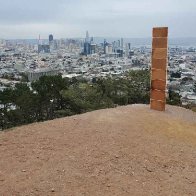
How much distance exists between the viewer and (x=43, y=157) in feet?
19.0

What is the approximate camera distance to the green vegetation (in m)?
15.7

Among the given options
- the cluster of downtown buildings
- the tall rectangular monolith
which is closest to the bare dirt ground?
the tall rectangular monolith

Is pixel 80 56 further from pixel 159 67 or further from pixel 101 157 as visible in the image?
pixel 101 157

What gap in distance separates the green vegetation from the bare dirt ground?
7.64 meters

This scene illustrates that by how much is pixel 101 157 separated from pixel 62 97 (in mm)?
10591

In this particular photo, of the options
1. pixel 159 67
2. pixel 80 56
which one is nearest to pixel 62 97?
pixel 159 67

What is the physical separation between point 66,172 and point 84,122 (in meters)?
2.24

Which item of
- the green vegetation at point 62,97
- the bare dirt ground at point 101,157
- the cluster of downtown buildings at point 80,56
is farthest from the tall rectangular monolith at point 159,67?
the cluster of downtown buildings at point 80,56

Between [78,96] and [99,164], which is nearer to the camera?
[99,164]

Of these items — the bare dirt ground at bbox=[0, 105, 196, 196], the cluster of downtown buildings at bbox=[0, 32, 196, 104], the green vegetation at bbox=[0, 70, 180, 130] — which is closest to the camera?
the bare dirt ground at bbox=[0, 105, 196, 196]

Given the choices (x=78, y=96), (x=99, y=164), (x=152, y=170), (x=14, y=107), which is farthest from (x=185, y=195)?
(x=14, y=107)

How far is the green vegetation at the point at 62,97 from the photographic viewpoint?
15.7 m

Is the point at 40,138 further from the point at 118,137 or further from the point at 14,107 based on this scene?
the point at 14,107

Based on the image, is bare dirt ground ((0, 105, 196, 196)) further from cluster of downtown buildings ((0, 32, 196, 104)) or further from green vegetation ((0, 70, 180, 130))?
cluster of downtown buildings ((0, 32, 196, 104))
